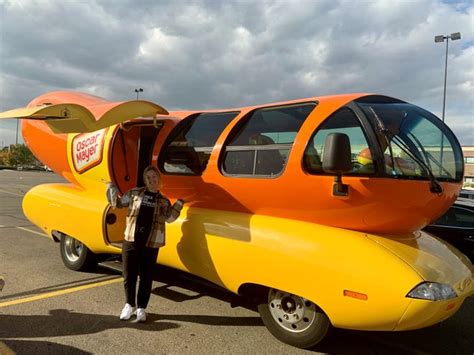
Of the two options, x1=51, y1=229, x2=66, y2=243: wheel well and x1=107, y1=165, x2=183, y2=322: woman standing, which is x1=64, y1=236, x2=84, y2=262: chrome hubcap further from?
x1=107, y1=165, x2=183, y2=322: woman standing

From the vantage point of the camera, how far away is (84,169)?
628 centimetres

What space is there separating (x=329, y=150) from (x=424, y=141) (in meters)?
1.38

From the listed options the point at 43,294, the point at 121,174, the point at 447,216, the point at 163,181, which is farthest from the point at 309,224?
the point at 447,216

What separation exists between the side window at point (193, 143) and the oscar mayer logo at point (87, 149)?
3.40 ft

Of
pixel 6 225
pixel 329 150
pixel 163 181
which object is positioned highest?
pixel 329 150

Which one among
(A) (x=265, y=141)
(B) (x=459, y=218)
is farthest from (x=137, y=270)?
(B) (x=459, y=218)

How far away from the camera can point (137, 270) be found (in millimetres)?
4750

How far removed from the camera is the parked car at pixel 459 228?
22.9 feet

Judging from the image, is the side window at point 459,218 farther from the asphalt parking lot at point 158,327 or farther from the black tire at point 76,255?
the black tire at point 76,255

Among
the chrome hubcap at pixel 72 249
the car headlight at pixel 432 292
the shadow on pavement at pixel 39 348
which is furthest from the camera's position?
the chrome hubcap at pixel 72 249

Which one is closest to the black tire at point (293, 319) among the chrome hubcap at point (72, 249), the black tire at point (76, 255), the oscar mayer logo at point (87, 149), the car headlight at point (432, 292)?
the car headlight at point (432, 292)

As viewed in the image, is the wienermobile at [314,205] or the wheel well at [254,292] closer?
the wienermobile at [314,205]

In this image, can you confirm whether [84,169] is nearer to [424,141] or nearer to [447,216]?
[424,141]

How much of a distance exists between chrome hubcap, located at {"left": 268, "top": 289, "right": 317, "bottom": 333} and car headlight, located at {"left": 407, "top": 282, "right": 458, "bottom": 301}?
964mm
